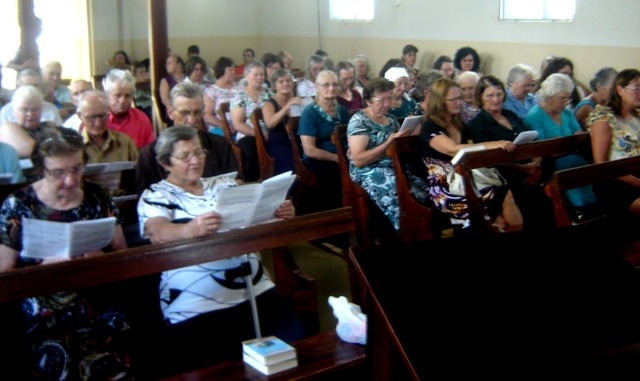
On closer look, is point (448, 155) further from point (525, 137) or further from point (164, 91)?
point (164, 91)

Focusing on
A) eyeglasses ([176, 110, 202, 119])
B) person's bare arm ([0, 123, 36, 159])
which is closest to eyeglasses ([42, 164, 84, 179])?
eyeglasses ([176, 110, 202, 119])

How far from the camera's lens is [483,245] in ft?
5.24

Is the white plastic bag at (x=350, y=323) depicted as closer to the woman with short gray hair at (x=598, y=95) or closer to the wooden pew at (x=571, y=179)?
the wooden pew at (x=571, y=179)

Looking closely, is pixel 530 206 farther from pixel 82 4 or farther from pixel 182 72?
pixel 82 4

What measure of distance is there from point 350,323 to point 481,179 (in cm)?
205

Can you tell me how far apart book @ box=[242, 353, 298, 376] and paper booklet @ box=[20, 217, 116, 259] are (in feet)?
1.99

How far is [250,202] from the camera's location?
2740 mm

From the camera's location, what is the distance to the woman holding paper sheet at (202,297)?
282 centimetres

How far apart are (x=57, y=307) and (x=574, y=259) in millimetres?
1745

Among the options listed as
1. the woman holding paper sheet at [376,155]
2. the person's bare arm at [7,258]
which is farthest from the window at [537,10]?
the person's bare arm at [7,258]

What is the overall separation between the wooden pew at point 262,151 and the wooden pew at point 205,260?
3008 mm

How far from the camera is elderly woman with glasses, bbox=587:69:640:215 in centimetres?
436

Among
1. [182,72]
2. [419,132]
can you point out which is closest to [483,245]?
[419,132]

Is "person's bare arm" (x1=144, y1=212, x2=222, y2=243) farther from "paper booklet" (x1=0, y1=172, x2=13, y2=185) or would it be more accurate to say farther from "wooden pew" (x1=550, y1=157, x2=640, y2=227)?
"wooden pew" (x1=550, y1=157, x2=640, y2=227)
